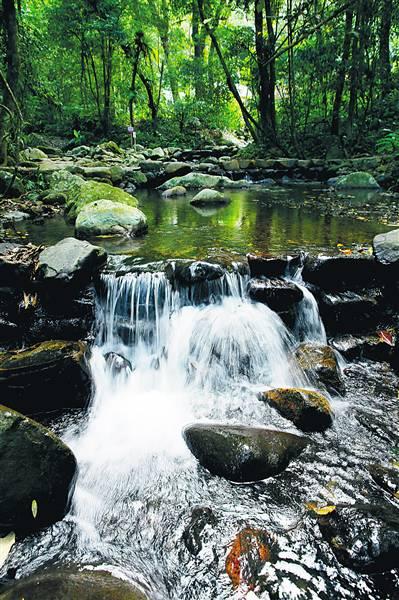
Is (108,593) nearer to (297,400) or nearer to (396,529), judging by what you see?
(396,529)

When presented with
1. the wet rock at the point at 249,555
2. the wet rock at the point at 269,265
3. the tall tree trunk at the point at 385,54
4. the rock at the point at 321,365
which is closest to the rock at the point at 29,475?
the wet rock at the point at 249,555

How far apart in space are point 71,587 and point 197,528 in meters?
0.84

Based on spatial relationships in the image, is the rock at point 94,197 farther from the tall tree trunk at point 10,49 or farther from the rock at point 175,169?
the rock at point 175,169

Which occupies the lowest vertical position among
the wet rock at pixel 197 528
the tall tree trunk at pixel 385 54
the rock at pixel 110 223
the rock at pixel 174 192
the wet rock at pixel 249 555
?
the wet rock at pixel 197 528

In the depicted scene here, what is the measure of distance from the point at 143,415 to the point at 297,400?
1469mm

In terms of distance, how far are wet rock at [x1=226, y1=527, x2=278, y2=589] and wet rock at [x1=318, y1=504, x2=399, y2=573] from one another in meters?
0.35

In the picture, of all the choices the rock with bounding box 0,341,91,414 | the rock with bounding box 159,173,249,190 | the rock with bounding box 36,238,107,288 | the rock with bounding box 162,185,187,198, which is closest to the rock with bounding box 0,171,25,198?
the rock with bounding box 162,185,187,198

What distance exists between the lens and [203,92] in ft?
76.6

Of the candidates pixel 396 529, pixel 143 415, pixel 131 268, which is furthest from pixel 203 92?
pixel 396 529

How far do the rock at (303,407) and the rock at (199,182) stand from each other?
34.7 ft

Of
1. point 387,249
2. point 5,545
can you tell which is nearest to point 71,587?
point 5,545

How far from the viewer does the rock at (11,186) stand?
8.25 meters

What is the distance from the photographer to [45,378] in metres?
3.43

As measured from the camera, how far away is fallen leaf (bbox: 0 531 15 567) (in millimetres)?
2168
